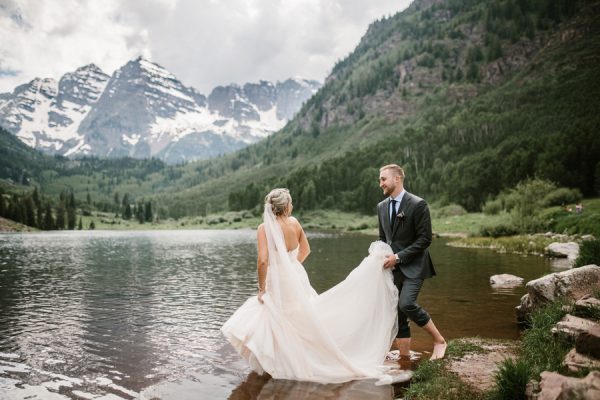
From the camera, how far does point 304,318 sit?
9.98 m

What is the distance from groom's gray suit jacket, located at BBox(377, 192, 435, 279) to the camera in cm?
1028

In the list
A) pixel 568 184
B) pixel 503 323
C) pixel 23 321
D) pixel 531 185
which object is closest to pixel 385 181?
pixel 503 323

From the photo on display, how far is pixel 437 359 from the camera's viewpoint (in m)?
10.3

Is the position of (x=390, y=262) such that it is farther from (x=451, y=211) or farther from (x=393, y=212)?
(x=451, y=211)

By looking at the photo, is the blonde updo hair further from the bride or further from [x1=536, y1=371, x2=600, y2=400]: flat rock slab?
[x1=536, y1=371, x2=600, y2=400]: flat rock slab

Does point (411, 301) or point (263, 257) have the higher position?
point (263, 257)

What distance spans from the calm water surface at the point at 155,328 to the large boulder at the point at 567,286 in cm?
143

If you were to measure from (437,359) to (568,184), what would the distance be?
8527 cm

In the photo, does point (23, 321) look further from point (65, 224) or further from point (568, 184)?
point (65, 224)

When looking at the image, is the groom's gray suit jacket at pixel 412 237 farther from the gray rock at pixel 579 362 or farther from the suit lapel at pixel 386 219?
the gray rock at pixel 579 362

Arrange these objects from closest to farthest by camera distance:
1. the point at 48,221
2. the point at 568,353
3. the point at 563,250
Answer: the point at 568,353 < the point at 563,250 < the point at 48,221

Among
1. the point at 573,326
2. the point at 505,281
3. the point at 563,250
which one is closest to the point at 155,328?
the point at 573,326

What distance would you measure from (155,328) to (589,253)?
49.7ft

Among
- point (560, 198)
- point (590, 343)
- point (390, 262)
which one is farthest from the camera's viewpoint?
point (560, 198)
